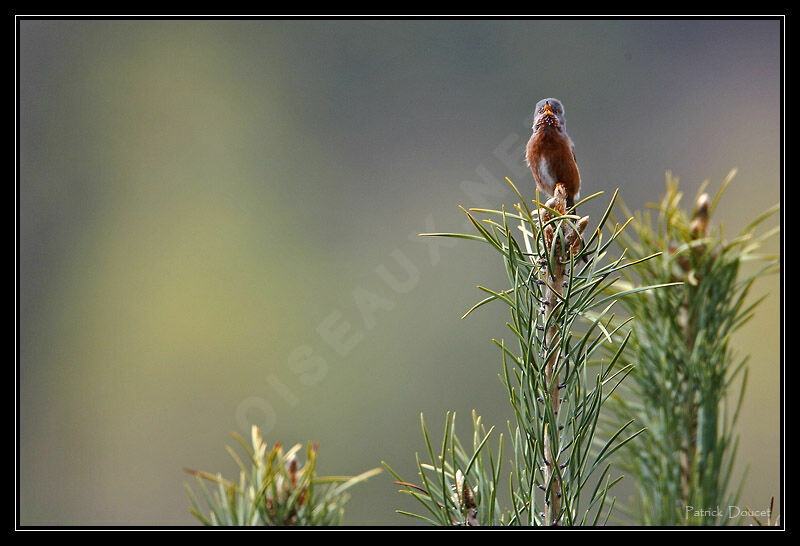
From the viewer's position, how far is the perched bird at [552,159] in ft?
1.13

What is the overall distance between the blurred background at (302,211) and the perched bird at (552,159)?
3.66 ft

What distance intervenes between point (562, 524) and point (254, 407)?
1582mm

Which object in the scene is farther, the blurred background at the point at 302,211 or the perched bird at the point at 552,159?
the blurred background at the point at 302,211

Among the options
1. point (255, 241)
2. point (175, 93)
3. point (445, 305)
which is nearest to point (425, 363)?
point (445, 305)

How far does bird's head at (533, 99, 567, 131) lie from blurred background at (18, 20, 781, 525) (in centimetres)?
110

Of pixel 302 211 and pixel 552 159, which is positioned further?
pixel 302 211

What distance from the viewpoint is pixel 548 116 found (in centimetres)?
36

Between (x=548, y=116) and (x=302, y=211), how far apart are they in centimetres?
183

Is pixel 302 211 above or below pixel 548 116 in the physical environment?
above

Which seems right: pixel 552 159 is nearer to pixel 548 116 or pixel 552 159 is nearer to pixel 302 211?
pixel 548 116

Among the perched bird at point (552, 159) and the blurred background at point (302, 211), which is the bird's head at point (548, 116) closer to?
the perched bird at point (552, 159)

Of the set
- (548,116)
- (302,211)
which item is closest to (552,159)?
(548,116)

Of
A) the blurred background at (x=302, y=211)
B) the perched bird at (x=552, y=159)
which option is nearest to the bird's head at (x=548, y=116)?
the perched bird at (x=552, y=159)

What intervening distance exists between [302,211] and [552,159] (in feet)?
6.06
